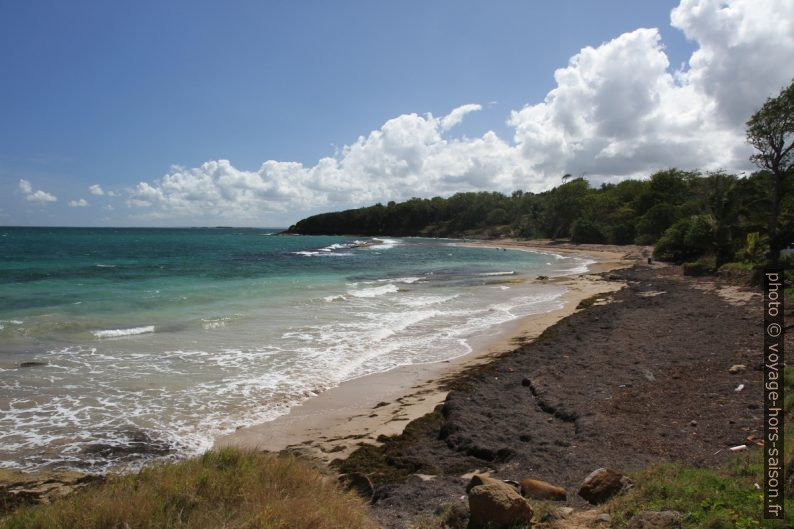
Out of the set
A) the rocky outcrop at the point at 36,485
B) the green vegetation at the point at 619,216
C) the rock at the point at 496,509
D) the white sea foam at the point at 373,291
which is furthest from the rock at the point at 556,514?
the green vegetation at the point at 619,216

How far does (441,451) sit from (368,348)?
7169mm

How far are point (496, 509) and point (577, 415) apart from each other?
12.7ft

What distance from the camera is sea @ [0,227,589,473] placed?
26.3 ft

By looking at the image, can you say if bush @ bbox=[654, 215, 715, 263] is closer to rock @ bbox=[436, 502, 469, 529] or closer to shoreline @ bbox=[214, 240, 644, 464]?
shoreline @ bbox=[214, 240, 644, 464]

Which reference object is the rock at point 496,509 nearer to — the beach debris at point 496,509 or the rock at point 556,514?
the beach debris at point 496,509

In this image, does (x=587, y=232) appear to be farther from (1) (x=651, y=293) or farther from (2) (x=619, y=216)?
(1) (x=651, y=293)

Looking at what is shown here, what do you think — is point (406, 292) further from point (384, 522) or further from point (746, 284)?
point (384, 522)

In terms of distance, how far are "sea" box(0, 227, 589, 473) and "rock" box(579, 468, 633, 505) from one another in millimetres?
5650

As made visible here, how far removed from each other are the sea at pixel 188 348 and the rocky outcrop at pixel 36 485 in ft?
1.07

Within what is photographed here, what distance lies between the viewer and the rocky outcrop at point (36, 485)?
225 inches

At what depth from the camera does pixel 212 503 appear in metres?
4.29

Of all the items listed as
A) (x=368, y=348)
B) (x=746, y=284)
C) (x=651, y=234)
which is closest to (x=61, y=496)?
(x=368, y=348)

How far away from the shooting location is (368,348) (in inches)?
547

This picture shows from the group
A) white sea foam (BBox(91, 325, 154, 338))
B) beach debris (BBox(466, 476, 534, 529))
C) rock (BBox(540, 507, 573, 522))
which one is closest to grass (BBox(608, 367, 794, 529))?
rock (BBox(540, 507, 573, 522))
